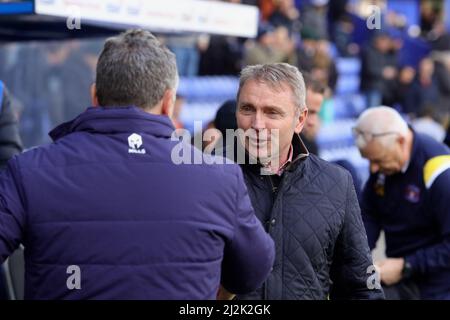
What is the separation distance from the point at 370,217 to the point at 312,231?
195 cm

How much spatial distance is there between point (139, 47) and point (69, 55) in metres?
7.00

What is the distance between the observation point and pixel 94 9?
211 inches

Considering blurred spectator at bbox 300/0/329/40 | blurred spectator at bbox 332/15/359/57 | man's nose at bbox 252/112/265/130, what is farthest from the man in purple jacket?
blurred spectator at bbox 332/15/359/57

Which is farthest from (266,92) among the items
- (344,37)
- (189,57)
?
(344,37)

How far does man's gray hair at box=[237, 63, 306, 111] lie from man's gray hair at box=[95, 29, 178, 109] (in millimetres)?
707

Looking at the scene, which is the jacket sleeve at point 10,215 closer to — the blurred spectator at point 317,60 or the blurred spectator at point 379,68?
the blurred spectator at point 317,60

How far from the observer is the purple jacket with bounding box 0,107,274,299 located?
2.51 meters

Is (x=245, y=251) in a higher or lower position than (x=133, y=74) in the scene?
lower

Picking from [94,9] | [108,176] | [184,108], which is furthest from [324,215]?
[184,108]

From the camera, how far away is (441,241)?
4.67 metres

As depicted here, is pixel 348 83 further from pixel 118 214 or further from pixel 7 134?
pixel 118 214

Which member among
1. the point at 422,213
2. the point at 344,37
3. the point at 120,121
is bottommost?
the point at 422,213

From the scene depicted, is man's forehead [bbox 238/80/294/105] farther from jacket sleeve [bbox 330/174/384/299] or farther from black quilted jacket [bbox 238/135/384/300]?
jacket sleeve [bbox 330/174/384/299]
